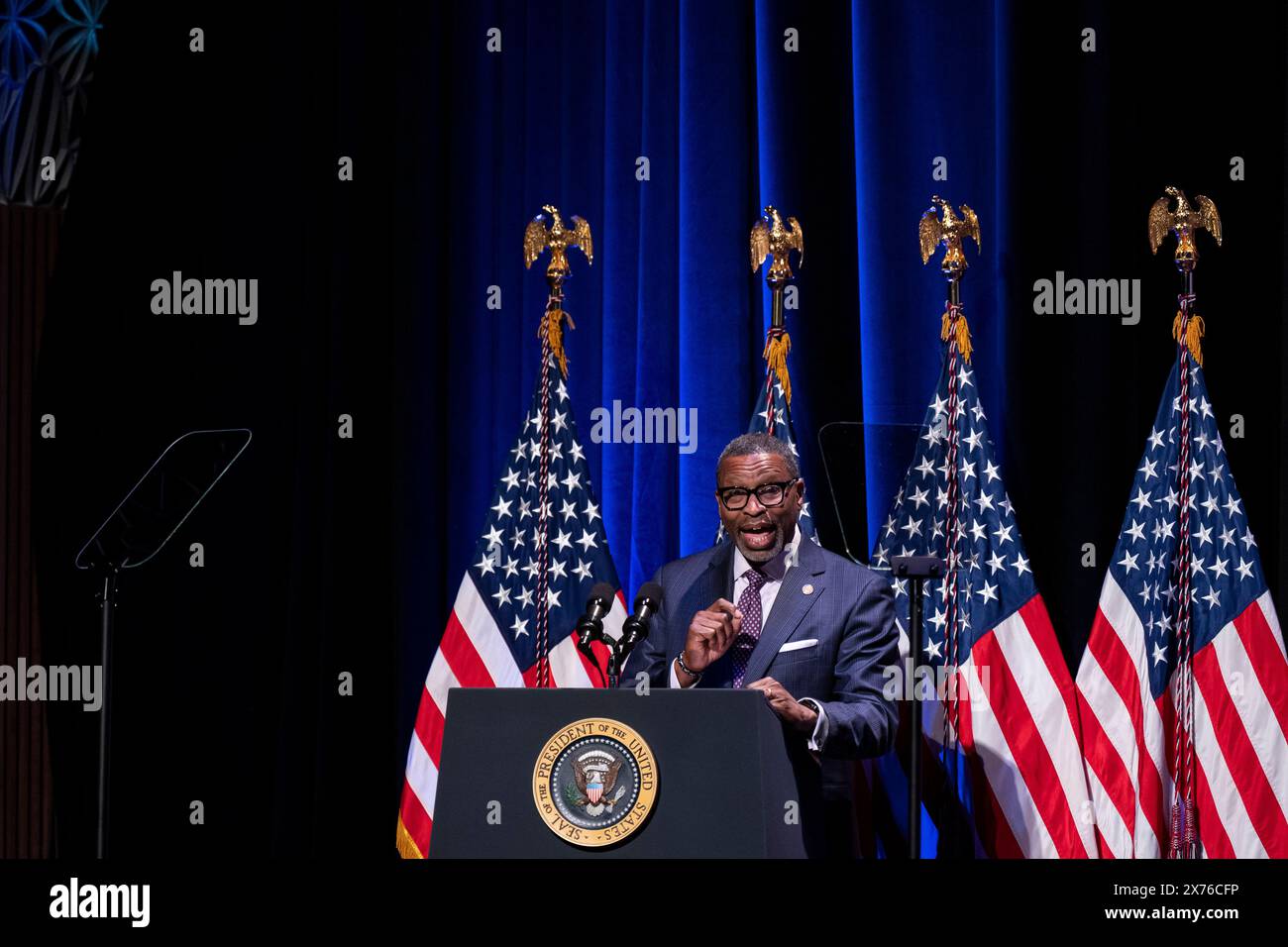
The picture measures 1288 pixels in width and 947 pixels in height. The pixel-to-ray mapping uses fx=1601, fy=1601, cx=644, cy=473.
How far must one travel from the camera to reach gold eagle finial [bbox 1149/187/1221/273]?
5082 millimetres

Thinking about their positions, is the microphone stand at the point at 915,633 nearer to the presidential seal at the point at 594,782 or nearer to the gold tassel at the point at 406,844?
the presidential seal at the point at 594,782

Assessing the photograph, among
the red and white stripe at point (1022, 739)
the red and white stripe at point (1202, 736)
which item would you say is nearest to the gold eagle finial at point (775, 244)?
the red and white stripe at point (1022, 739)

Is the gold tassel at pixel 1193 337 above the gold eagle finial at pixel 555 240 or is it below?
below

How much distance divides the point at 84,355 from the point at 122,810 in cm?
166

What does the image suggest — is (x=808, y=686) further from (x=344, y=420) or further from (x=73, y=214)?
(x=73, y=214)

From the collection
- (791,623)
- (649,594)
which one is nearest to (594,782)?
(649,594)

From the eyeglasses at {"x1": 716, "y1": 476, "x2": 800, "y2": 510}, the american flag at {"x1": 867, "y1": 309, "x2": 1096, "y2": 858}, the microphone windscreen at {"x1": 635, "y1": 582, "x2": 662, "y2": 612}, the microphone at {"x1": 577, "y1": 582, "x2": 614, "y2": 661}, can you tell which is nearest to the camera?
the microphone at {"x1": 577, "y1": 582, "x2": 614, "y2": 661}

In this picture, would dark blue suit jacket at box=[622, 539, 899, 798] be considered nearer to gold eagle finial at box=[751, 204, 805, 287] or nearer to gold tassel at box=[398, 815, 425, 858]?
gold eagle finial at box=[751, 204, 805, 287]

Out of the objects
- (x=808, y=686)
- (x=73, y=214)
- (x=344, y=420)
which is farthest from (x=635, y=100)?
(x=808, y=686)

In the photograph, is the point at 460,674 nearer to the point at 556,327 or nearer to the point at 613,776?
the point at 556,327

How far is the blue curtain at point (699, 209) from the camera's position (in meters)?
5.58

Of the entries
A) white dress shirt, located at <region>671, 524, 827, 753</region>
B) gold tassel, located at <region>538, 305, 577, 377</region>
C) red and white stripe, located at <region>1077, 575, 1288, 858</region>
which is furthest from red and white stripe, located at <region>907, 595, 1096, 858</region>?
gold tassel, located at <region>538, 305, 577, 377</region>

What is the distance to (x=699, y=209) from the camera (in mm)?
5676

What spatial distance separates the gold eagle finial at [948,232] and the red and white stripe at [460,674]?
154cm
